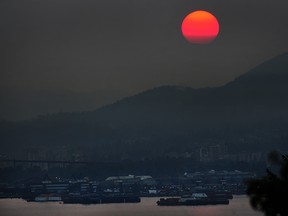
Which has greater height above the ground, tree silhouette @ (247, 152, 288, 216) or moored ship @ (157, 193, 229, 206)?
moored ship @ (157, 193, 229, 206)

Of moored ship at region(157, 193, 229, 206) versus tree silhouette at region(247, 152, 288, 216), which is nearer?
tree silhouette at region(247, 152, 288, 216)

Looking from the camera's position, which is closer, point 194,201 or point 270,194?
point 270,194

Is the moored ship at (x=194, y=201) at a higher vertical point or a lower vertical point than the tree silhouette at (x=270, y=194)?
higher

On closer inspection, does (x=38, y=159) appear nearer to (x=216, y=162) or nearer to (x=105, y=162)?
(x=105, y=162)

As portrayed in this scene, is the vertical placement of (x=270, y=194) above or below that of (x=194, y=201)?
below

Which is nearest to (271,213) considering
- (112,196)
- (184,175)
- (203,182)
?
(112,196)

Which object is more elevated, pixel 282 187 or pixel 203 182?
pixel 203 182

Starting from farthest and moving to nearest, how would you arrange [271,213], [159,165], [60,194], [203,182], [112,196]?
[159,165] < [203,182] < [60,194] < [112,196] < [271,213]

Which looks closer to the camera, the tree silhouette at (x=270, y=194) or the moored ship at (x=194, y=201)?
the tree silhouette at (x=270, y=194)
